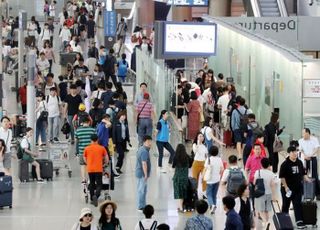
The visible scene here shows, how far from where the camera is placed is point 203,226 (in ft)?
48.4

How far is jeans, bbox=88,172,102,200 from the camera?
20.2 meters

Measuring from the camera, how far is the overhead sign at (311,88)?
979 inches

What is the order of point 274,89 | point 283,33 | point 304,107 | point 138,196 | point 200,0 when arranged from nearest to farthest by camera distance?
point 138,196 < point 304,107 < point 274,89 < point 283,33 < point 200,0

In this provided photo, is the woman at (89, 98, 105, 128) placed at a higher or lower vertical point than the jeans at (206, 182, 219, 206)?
higher

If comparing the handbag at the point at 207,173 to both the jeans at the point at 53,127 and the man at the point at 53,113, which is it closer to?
the man at the point at 53,113

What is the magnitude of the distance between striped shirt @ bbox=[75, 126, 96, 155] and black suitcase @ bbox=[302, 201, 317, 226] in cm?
434

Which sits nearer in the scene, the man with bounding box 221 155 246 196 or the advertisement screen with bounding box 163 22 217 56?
the man with bounding box 221 155 246 196

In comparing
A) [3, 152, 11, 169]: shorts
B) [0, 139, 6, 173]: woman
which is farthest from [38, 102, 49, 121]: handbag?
[0, 139, 6, 173]: woman

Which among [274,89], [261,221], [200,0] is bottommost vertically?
[261,221]

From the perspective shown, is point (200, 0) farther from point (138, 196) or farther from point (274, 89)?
point (138, 196)

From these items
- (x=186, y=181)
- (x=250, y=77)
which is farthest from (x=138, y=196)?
(x=250, y=77)

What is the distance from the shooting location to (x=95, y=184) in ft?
67.3

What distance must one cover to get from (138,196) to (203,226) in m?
5.39

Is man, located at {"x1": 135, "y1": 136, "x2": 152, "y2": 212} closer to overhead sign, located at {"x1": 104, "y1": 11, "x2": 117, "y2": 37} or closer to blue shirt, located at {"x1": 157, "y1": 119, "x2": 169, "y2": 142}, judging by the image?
blue shirt, located at {"x1": 157, "y1": 119, "x2": 169, "y2": 142}
